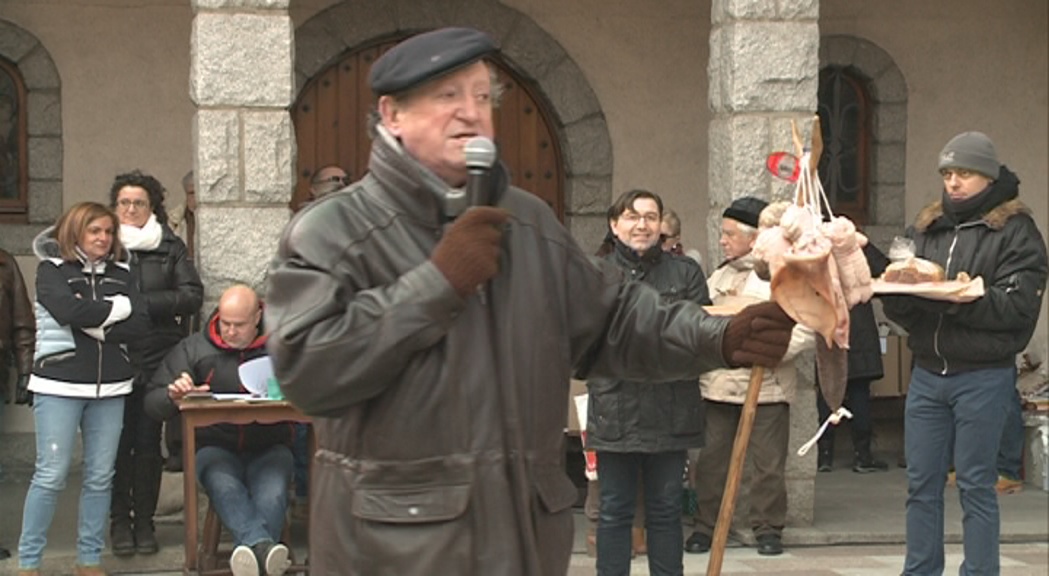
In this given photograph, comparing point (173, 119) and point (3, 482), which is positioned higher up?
point (173, 119)

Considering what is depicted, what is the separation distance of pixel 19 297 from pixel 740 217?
3.76 m

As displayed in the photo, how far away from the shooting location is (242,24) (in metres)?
8.86

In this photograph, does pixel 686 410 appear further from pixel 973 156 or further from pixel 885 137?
pixel 885 137

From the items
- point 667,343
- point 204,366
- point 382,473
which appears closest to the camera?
point 382,473

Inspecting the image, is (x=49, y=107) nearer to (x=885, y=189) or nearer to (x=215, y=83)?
(x=215, y=83)

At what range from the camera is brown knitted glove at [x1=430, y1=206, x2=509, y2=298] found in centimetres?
341

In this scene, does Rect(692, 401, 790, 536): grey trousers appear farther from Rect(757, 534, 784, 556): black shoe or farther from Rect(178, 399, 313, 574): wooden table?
Rect(178, 399, 313, 574): wooden table

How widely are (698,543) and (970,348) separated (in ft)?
7.64

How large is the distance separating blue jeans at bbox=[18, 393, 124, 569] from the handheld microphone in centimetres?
507

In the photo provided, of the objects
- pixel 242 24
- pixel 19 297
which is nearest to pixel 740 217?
pixel 242 24

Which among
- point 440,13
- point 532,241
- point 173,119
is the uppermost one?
point 440,13

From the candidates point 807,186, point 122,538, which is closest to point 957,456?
point 807,186

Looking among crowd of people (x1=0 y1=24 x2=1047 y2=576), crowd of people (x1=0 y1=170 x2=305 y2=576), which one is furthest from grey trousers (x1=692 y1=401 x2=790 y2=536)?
crowd of people (x1=0 y1=170 x2=305 y2=576)

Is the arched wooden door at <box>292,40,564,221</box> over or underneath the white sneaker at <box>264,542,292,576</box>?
over
